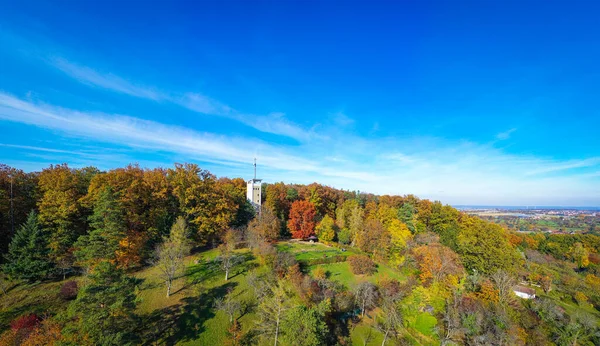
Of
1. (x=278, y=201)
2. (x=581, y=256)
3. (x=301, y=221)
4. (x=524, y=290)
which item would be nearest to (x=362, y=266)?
(x=301, y=221)

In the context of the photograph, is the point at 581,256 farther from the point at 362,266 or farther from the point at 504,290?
the point at 362,266

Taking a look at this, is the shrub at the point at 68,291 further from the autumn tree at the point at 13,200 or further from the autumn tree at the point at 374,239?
the autumn tree at the point at 374,239

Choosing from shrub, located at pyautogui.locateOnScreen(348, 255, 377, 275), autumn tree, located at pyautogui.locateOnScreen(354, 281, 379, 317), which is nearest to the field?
autumn tree, located at pyautogui.locateOnScreen(354, 281, 379, 317)

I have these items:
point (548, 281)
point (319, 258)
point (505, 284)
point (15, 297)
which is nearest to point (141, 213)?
point (15, 297)

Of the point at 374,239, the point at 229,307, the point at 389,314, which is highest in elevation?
the point at 374,239

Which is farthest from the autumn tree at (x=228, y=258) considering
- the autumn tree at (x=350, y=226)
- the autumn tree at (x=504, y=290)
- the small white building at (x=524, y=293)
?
the small white building at (x=524, y=293)
